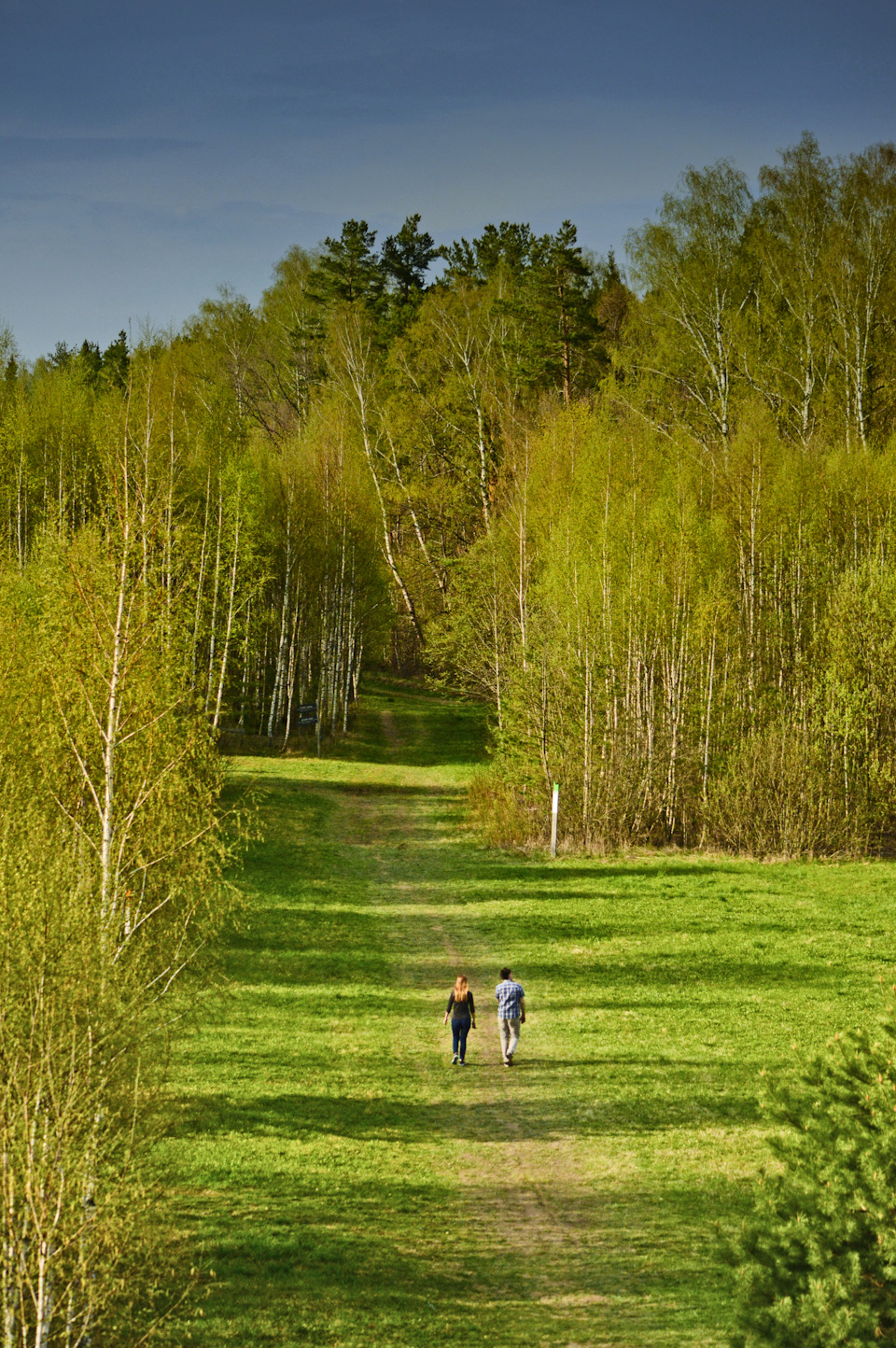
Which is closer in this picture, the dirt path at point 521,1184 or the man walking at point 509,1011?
the dirt path at point 521,1184

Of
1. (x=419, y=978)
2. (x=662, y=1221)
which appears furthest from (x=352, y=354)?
(x=662, y=1221)

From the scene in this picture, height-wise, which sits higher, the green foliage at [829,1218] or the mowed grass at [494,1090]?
the green foliage at [829,1218]

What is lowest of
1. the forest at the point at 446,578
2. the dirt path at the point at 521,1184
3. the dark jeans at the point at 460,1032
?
the dirt path at the point at 521,1184

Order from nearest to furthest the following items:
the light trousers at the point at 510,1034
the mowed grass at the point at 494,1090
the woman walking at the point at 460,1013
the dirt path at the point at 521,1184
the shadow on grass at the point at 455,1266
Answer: the shadow on grass at the point at 455,1266 → the mowed grass at the point at 494,1090 → the dirt path at the point at 521,1184 → the light trousers at the point at 510,1034 → the woman walking at the point at 460,1013

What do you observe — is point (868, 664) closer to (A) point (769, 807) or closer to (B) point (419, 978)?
(A) point (769, 807)

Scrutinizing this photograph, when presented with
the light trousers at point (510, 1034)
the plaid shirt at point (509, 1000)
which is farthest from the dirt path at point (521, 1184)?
the plaid shirt at point (509, 1000)

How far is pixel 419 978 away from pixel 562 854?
10.5m

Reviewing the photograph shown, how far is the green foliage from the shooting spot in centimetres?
652

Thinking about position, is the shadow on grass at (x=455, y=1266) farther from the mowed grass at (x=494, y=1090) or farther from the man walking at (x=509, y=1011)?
the man walking at (x=509, y=1011)

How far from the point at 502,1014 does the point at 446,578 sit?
38684 mm

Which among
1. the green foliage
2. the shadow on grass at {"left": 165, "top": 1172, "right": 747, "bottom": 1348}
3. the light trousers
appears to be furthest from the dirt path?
the green foliage

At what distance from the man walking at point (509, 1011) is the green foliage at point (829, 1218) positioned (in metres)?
6.71

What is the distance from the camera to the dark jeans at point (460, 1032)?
1484cm

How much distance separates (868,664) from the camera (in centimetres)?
3020
